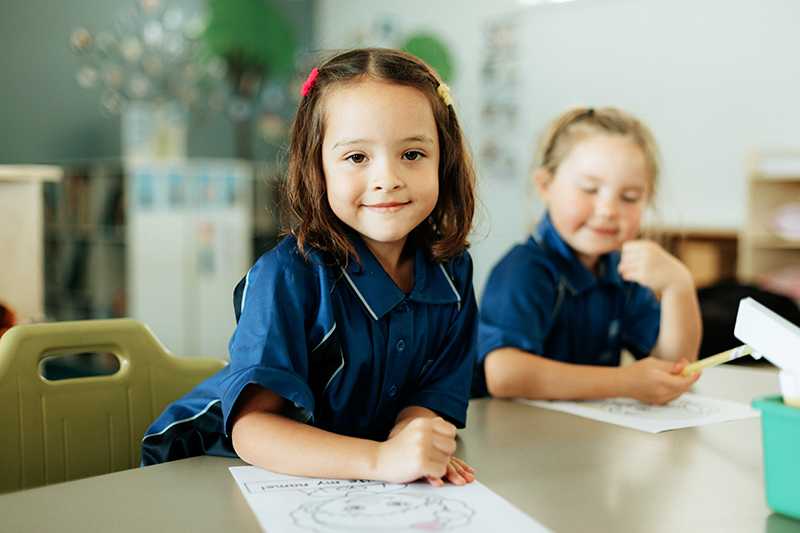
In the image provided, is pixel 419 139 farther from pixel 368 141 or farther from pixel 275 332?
pixel 275 332

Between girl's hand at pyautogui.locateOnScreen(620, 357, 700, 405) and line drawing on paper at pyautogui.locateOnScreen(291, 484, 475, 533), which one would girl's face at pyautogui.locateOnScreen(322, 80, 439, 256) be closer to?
line drawing on paper at pyautogui.locateOnScreen(291, 484, 475, 533)

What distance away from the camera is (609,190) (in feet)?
4.57

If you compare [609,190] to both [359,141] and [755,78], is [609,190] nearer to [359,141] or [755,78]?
[359,141]

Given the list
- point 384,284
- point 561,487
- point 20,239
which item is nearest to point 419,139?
point 384,284

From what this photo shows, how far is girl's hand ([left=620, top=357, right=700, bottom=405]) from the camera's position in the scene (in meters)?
1.15

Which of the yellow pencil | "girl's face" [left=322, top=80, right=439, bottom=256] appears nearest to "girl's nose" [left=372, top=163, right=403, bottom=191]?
"girl's face" [left=322, top=80, right=439, bottom=256]

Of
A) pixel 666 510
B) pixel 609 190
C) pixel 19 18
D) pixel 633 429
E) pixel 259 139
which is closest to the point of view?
pixel 666 510

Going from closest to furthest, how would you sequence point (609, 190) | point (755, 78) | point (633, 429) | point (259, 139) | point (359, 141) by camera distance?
point (359, 141) → point (633, 429) → point (609, 190) → point (755, 78) → point (259, 139)

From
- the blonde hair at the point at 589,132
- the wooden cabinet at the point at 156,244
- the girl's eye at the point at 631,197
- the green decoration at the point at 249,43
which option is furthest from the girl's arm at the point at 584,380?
the green decoration at the point at 249,43

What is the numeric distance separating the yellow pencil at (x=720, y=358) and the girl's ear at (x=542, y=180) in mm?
469

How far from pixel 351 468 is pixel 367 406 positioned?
0.18m

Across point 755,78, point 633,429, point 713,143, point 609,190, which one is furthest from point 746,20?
point 633,429

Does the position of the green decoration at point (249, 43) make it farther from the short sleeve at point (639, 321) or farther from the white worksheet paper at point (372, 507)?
the white worksheet paper at point (372, 507)

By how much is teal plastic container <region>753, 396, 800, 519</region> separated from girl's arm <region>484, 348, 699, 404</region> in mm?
414
